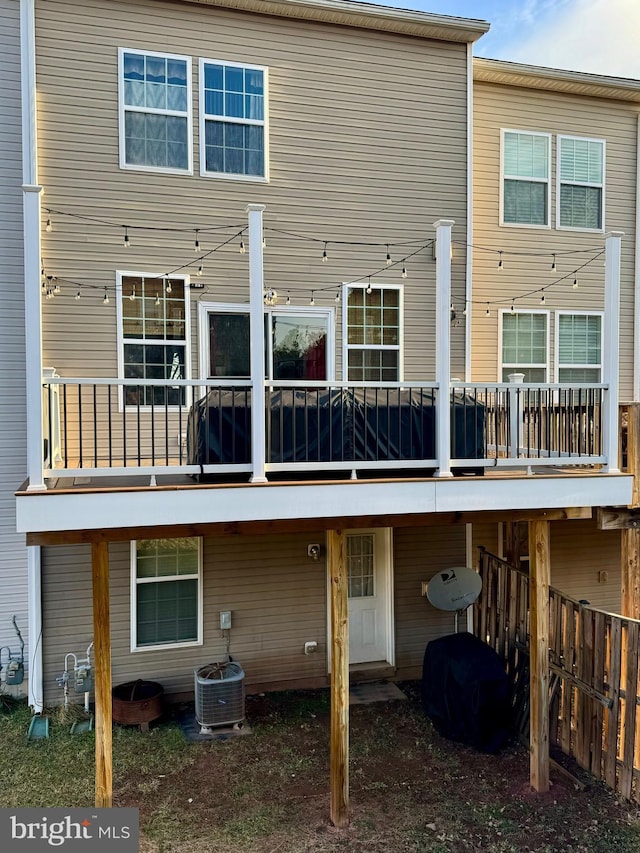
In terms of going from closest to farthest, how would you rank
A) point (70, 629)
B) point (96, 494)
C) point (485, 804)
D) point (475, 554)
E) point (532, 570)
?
point (96, 494), point (485, 804), point (532, 570), point (70, 629), point (475, 554)

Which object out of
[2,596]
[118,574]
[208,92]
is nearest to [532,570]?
[118,574]

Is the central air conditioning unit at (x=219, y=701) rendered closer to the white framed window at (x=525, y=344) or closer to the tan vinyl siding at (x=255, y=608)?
the tan vinyl siding at (x=255, y=608)

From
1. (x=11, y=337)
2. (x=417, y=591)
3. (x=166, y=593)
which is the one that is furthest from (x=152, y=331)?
(x=417, y=591)

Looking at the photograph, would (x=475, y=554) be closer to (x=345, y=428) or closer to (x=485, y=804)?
(x=485, y=804)

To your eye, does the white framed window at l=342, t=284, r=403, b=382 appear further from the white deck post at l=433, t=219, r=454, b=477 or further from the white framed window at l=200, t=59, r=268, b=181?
the white deck post at l=433, t=219, r=454, b=477

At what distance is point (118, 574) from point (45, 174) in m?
4.60

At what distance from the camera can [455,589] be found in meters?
7.44

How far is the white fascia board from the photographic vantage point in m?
4.25

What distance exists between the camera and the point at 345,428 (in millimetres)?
4973

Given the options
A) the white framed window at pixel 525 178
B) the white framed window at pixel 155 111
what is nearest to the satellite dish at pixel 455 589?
the white framed window at pixel 525 178

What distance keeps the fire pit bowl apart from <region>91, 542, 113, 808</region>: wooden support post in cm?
190

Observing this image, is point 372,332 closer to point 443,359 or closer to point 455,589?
point 443,359

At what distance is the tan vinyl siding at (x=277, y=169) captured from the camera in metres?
6.65

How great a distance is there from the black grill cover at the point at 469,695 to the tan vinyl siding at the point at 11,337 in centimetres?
480
